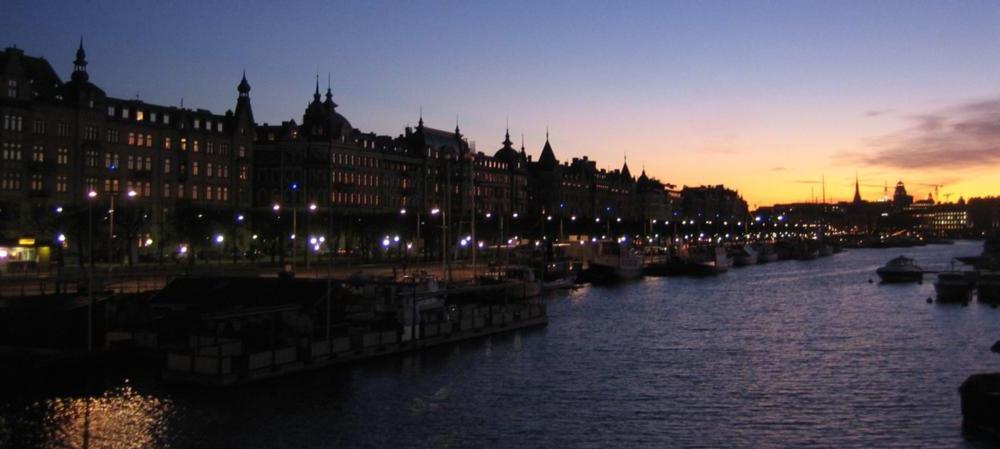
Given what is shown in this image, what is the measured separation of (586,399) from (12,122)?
7239cm

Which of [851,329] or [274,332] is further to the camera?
[851,329]

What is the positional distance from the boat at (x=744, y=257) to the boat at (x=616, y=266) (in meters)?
47.6

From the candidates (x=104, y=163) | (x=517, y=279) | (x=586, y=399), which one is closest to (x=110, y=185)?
(x=104, y=163)

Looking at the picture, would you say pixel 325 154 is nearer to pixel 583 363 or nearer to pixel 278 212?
pixel 278 212

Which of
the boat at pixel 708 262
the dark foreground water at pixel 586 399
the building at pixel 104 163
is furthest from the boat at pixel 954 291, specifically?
the building at pixel 104 163

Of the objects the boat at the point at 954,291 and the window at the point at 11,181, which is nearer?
the boat at the point at 954,291

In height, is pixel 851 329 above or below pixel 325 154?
below

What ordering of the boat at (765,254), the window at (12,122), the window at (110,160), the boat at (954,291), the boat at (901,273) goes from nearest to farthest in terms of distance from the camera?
the boat at (954,291) → the window at (12,122) → the window at (110,160) → the boat at (901,273) → the boat at (765,254)

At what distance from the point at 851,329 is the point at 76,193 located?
244 feet

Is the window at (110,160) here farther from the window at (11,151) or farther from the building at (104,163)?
the window at (11,151)

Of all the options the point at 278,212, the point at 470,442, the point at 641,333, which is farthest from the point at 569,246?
the point at 470,442

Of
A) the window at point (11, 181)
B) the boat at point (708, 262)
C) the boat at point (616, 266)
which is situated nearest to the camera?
the window at point (11, 181)

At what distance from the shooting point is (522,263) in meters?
107

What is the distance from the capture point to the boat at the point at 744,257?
549ft
